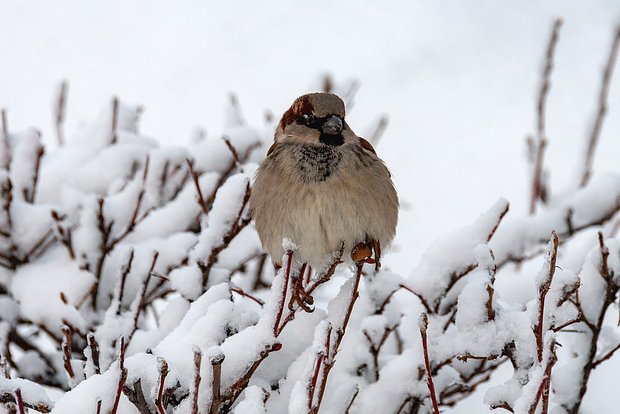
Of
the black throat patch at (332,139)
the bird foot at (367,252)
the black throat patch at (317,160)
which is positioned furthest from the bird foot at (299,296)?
the black throat patch at (332,139)

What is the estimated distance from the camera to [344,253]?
2264mm

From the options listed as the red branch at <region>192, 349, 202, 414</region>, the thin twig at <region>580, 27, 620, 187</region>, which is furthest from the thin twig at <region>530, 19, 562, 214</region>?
the red branch at <region>192, 349, 202, 414</region>

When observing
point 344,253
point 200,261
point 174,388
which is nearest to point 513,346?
point 344,253

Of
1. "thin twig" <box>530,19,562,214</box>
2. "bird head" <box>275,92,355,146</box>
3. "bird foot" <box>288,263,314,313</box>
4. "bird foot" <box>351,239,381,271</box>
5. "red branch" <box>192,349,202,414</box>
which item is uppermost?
"thin twig" <box>530,19,562,214</box>

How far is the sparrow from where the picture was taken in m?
2.20

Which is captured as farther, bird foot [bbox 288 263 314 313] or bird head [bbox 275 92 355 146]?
bird head [bbox 275 92 355 146]

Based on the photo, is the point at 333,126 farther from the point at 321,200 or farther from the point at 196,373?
the point at 196,373

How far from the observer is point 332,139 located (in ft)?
7.73

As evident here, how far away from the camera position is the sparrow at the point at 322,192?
220 cm

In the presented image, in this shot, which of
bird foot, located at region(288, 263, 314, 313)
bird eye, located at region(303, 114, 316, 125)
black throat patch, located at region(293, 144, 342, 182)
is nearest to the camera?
bird foot, located at region(288, 263, 314, 313)

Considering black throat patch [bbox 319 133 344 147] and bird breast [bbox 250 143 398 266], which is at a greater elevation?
black throat patch [bbox 319 133 344 147]

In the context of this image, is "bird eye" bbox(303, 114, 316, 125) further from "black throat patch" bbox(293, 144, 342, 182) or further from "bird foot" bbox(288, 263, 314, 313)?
"bird foot" bbox(288, 263, 314, 313)

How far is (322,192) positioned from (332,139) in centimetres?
21

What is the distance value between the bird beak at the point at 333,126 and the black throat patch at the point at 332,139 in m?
0.02
